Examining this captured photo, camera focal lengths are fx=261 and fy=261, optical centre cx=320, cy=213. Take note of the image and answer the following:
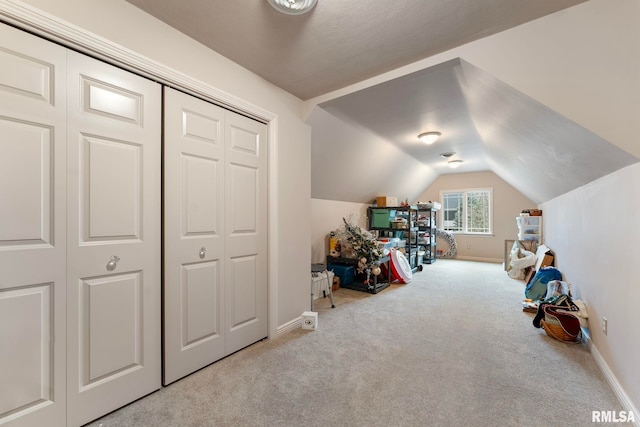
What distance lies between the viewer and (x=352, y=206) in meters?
5.50

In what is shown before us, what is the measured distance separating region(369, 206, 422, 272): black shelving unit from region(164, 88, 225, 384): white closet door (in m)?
4.26

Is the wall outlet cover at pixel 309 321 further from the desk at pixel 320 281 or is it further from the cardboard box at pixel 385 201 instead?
the cardboard box at pixel 385 201

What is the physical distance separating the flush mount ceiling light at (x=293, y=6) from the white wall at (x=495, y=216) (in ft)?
23.0

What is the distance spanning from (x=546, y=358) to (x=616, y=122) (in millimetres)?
1840

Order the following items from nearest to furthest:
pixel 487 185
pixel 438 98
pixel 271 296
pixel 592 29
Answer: pixel 592 29
pixel 271 296
pixel 438 98
pixel 487 185

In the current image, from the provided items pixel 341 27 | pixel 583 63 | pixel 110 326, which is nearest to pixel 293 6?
pixel 341 27

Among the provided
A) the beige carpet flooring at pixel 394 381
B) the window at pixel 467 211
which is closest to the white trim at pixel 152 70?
the beige carpet flooring at pixel 394 381

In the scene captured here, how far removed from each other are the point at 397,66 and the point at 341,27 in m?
0.70

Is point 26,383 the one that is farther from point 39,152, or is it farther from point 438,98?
point 438,98

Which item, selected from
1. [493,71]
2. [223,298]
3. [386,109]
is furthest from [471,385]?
[386,109]

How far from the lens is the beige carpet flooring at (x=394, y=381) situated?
150 cm

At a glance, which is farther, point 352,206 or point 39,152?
point 352,206

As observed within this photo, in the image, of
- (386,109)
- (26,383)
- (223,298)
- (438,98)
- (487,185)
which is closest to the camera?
(26,383)

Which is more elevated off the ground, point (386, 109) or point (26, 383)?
point (386, 109)
